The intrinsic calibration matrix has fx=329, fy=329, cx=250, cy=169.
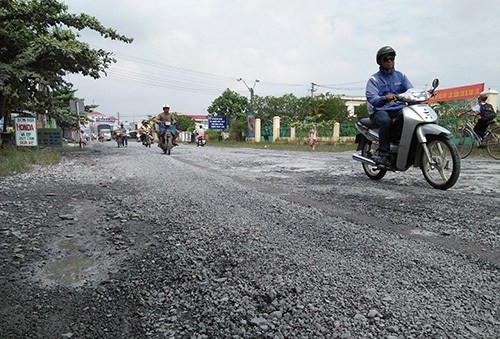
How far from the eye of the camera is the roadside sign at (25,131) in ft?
35.0

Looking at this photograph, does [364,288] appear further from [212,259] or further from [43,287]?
[43,287]

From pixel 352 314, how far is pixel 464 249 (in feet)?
3.44

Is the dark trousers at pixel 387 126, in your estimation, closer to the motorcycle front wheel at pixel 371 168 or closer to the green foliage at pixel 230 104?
the motorcycle front wheel at pixel 371 168

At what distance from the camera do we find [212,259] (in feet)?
5.68

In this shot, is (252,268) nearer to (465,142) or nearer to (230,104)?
(465,142)

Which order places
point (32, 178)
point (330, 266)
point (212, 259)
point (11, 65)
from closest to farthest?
point (330, 266)
point (212, 259)
point (32, 178)
point (11, 65)

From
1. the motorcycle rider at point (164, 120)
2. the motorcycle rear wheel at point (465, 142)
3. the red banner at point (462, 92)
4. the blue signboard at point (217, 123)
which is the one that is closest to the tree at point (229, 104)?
the blue signboard at point (217, 123)

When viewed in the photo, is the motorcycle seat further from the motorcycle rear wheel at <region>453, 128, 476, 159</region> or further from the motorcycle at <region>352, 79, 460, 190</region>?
the motorcycle rear wheel at <region>453, 128, 476, 159</region>

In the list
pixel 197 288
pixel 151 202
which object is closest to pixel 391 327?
pixel 197 288

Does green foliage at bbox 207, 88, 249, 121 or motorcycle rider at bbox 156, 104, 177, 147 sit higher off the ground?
green foliage at bbox 207, 88, 249, 121

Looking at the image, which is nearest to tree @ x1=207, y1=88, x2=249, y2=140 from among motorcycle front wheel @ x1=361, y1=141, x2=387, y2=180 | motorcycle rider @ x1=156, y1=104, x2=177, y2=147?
motorcycle rider @ x1=156, y1=104, x2=177, y2=147

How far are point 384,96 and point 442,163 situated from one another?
106cm

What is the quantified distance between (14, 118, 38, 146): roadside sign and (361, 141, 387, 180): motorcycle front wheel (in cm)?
1056

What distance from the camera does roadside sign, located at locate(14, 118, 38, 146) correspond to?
1066cm
